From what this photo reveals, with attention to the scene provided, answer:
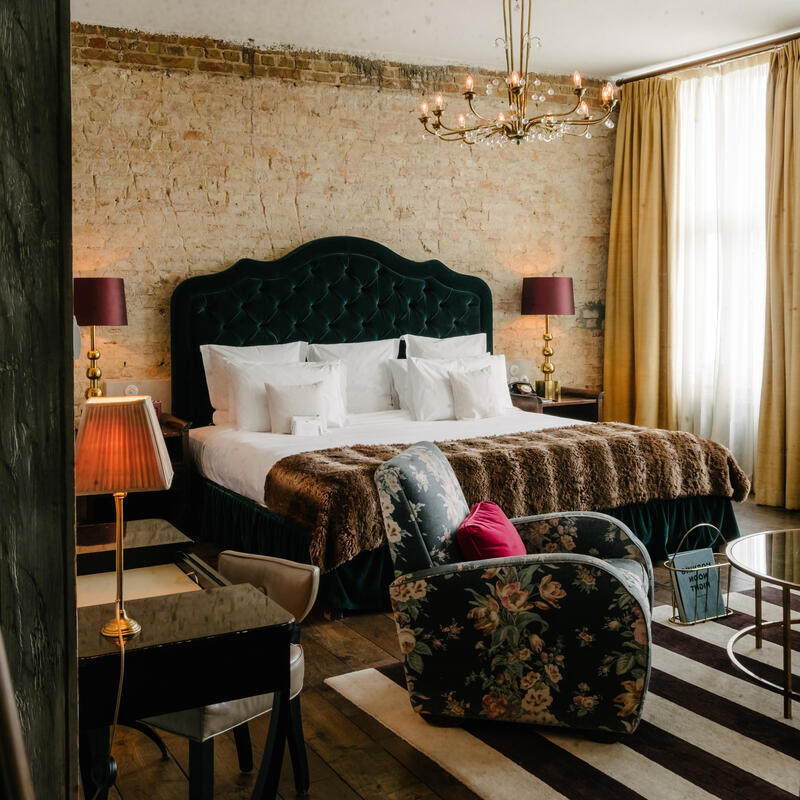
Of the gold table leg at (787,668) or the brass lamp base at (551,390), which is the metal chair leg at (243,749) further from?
the brass lamp base at (551,390)

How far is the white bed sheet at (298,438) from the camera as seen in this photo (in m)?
4.23

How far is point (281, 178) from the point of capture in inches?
218

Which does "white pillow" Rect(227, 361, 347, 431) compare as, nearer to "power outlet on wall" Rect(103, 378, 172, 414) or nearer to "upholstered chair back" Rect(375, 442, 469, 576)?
"power outlet on wall" Rect(103, 378, 172, 414)

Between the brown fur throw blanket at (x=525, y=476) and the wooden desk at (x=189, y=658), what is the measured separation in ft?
5.26

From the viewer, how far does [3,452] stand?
2.48 ft

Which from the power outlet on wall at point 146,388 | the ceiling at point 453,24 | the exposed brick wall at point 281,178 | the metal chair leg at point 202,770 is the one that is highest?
the ceiling at point 453,24

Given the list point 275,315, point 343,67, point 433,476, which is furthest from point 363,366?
point 433,476

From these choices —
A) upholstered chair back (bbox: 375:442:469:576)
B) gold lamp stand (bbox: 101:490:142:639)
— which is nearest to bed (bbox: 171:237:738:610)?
upholstered chair back (bbox: 375:442:469:576)

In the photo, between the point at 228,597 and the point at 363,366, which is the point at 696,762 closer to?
the point at 228,597

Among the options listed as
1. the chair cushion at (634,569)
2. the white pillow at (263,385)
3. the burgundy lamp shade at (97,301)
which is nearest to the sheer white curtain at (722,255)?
the white pillow at (263,385)

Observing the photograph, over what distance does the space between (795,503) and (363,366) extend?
291cm

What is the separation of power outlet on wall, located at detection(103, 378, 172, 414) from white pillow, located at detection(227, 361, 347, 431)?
58 centimetres

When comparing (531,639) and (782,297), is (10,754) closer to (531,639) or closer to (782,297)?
(531,639)

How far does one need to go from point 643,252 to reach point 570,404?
1320mm
